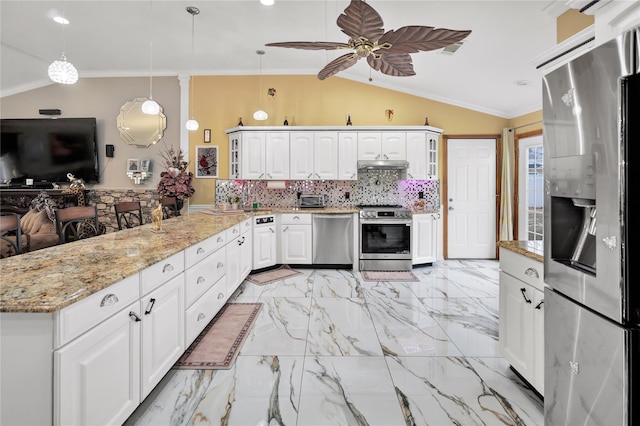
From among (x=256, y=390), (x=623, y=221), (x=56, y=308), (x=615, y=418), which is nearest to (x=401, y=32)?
(x=623, y=221)

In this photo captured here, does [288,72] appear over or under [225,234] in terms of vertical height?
over

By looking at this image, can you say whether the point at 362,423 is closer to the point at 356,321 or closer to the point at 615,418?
the point at 615,418

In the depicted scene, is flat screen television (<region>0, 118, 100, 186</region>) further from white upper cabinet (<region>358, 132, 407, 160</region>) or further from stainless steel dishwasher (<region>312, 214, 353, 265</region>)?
white upper cabinet (<region>358, 132, 407, 160</region>)

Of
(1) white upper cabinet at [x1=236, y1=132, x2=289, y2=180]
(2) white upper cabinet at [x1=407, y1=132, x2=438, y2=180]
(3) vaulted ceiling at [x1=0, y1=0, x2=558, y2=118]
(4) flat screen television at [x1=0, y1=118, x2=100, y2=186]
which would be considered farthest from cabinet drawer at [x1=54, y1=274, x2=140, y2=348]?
(4) flat screen television at [x1=0, y1=118, x2=100, y2=186]

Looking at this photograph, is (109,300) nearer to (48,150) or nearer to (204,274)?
(204,274)

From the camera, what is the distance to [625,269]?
3.57 ft

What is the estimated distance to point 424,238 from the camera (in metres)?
5.25

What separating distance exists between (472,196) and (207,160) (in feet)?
15.6

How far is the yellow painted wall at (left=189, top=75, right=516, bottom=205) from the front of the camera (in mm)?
5730

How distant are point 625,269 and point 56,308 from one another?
6.46 ft

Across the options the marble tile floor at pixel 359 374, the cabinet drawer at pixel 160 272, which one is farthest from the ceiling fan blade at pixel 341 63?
the marble tile floor at pixel 359 374

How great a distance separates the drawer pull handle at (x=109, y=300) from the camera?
4.71ft

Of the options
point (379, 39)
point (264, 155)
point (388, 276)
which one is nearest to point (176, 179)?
point (264, 155)

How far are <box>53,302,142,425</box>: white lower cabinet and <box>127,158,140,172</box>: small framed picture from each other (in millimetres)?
4779
